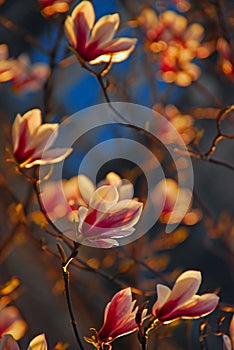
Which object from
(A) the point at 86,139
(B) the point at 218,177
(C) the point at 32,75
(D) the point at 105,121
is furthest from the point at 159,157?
(B) the point at 218,177

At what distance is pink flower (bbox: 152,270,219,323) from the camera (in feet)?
1.76

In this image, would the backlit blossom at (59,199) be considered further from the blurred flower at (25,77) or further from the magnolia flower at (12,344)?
the blurred flower at (25,77)

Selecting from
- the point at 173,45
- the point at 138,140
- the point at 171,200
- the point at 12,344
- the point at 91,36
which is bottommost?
the point at 138,140

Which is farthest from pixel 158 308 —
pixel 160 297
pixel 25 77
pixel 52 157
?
pixel 25 77

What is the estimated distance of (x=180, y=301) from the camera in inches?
21.2

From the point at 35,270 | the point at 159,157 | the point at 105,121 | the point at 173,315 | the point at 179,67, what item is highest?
the point at 173,315

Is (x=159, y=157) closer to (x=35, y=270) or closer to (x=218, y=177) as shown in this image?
(x=35, y=270)

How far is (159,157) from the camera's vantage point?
4.24 ft

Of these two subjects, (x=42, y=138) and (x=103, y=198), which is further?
(x=42, y=138)

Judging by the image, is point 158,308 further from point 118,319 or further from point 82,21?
point 82,21

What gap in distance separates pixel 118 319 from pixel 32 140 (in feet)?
0.86

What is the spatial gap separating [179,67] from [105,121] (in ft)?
0.86

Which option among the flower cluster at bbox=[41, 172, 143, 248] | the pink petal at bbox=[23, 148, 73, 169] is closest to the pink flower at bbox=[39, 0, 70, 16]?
the pink petal at bbox=[23, 148, 73, 169]

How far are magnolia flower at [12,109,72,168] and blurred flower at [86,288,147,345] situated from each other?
210 millimetres
